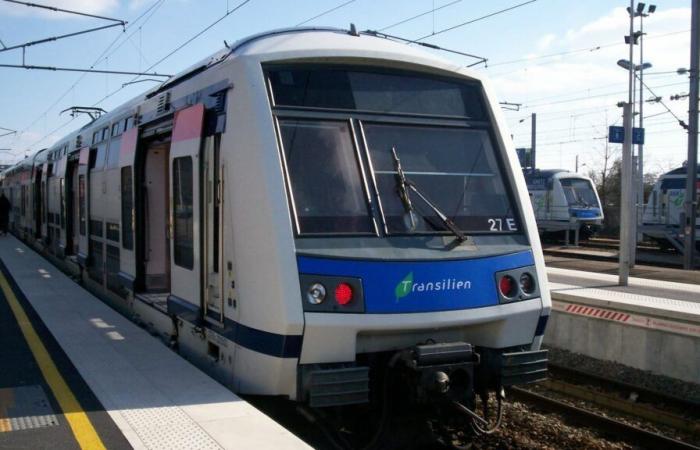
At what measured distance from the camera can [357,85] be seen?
5.21 meters

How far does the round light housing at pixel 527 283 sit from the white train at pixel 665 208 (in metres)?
22.2

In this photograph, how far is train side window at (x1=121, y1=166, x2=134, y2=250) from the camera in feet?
25.9

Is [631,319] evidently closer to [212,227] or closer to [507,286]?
[507,286]

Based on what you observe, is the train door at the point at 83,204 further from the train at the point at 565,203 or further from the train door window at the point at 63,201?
the train at the point at 565,203

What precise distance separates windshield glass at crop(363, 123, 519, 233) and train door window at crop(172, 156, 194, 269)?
167cm

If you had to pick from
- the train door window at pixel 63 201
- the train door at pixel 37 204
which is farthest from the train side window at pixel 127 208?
the train door at pixel 37 204

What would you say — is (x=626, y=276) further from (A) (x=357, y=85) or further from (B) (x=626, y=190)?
(A) (x=357, y=85)

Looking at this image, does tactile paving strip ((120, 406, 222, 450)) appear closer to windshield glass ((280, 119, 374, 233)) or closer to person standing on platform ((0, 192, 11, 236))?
windshield glass ((280, 119, 374, 233))

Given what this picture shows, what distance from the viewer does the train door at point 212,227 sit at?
5156 millimetres

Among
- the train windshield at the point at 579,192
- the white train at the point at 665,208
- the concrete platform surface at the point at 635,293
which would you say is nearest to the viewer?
the concrete platform surface at the point at 635,293

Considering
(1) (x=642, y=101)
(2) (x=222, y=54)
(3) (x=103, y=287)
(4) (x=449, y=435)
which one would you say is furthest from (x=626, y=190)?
(1) (x=642, y=101)

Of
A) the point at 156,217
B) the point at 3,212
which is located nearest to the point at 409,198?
the point at 156,217

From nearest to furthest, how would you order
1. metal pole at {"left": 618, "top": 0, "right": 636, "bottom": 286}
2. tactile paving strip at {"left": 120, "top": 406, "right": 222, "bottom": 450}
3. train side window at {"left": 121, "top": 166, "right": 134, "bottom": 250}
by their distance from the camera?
tactile paving strip at {"left": 120, "top": 406, "right": 222, "bottom": 450} < train side window at {"left": 121, "top": 166, "right": 134, "bottom": 250} < metal pole at {"left": 618, "top": 0, "right": 636, "bottom": 286}

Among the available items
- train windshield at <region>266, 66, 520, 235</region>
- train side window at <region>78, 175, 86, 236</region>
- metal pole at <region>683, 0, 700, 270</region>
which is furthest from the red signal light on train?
metal pole at <region>683, 0, 700, 270</region>
